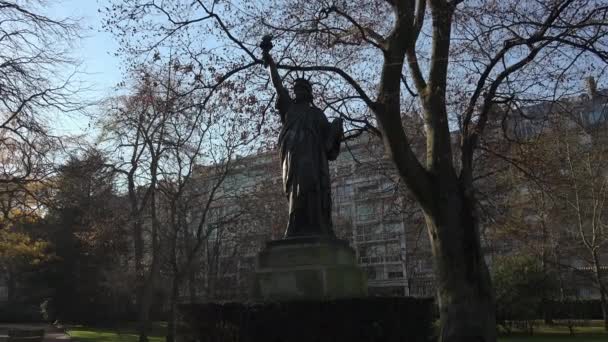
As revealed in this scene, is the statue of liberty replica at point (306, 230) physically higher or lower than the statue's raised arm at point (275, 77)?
lower

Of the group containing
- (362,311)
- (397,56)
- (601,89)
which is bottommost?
(362,311)

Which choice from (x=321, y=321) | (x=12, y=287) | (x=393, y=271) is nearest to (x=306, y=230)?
(x=321, y=321)

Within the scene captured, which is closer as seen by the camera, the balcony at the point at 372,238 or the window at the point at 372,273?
the balcony at the point at 372,238

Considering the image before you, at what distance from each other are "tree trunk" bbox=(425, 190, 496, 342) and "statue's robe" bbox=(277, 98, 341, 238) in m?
3.14

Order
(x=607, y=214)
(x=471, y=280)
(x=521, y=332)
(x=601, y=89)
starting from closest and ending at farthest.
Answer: (x=471, y=280) → (x=601, y=89) → (x=521, y=332) → (x=607, y=214)

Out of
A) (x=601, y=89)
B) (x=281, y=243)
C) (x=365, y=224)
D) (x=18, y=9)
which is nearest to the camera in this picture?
(x=281, y=243)

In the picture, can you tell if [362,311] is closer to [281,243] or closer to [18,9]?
[281,243]

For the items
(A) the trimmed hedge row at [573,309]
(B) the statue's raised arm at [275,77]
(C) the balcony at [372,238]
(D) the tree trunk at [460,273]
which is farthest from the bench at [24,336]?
(C) the balcony at [372,238]

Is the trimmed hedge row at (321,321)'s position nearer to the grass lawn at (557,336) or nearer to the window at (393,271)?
the grass lawn at (557,336)

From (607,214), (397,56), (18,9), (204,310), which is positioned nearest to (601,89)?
(397,56)

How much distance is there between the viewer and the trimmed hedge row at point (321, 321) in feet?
22.7

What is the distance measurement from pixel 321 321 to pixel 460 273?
4546 millimetres

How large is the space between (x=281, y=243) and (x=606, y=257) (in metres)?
44.6

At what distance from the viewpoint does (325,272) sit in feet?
26.1
